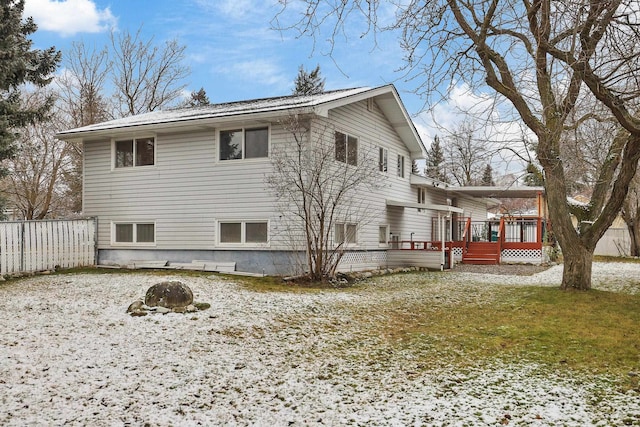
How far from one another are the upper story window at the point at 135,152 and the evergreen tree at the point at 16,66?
2.98 m

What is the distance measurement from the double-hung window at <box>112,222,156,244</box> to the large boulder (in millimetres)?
7538

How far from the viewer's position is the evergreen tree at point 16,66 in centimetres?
1515

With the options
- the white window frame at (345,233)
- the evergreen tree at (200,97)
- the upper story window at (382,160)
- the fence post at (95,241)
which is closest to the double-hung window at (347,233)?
the white window frame at (345,233)

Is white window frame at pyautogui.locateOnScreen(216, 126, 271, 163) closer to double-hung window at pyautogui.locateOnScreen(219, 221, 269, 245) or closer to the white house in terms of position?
the white house

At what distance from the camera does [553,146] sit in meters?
10.7

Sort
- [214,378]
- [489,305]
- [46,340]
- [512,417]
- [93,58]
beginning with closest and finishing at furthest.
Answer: [512,417], [214,378], [46,340], [489,305], [93,58]

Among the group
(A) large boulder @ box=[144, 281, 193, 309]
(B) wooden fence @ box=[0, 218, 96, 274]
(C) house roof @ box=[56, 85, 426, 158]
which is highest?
(C) house roof @ box=[56, 85, 426, 158]

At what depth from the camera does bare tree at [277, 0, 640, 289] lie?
7.59 m

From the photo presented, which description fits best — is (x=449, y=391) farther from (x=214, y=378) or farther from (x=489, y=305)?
(x=489, y=305)

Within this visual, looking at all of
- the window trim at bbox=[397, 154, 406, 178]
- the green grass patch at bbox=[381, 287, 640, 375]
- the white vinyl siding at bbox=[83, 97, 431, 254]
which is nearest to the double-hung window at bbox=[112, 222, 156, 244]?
the white vinyl siding at bbox=[83, 97, 431, 254]

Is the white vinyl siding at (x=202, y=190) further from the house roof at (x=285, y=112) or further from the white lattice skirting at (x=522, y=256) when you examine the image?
the white lattice skirting at (x=522, y=256)

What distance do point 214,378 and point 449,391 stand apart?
2496 millimetres

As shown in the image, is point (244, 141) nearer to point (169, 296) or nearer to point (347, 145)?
point (347, 145)

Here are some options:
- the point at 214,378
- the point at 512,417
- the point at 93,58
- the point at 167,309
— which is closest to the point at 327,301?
the point at 167,309
